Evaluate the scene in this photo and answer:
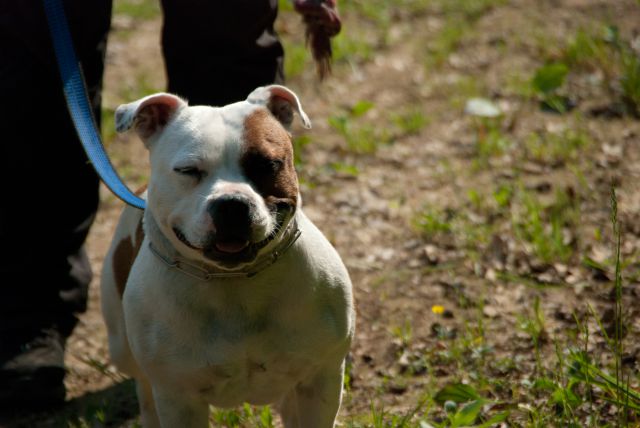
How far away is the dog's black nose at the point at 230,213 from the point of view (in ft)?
8.29

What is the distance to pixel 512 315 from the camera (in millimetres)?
4082

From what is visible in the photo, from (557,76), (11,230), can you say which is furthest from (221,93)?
(557,76)

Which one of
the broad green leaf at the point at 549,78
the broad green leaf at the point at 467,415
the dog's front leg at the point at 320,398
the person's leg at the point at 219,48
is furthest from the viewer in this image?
the broad green leaf at the point at 549,78

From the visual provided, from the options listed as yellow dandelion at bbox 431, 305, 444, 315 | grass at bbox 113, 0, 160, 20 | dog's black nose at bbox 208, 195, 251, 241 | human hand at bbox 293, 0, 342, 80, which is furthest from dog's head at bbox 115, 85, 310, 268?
grass at bbox 113, 0, 160, 20

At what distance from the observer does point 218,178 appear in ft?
8.66

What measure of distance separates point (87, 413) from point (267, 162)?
165 cm

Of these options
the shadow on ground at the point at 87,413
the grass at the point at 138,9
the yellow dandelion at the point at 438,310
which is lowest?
the grass at the point at 138,9

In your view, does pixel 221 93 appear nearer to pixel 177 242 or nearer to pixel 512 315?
pixel 177 242

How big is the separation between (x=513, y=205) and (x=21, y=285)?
8.08ft

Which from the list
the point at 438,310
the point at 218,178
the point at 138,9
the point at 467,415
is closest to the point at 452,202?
the point at 438,310

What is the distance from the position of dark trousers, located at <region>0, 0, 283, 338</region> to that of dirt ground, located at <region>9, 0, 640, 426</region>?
42cm

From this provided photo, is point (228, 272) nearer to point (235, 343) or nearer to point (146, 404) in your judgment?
point (235, 343)

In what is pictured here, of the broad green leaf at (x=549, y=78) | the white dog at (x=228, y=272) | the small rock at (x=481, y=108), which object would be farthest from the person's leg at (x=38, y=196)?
the broad green leaf at (x=549, y=78)

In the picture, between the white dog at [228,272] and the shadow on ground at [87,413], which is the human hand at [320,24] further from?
the shadow on ground at [87,413]
